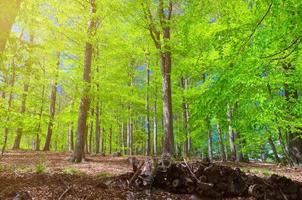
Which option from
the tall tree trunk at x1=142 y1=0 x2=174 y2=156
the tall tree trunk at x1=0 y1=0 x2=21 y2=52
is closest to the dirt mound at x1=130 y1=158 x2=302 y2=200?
the tall tree trunk at x1=0 y1=0 x2=21 y2=52

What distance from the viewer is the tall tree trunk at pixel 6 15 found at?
6039 millimetres

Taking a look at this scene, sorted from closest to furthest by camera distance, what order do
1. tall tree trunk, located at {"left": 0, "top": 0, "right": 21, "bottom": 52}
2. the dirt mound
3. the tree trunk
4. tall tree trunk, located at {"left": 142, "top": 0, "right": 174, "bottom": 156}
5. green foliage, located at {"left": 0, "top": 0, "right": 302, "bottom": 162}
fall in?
1. tall tree trunk, located at {"left": 0, "top": 0, "right": 21, "bottom": 52}
2. the dirt mound
3. green foliage, located at {"left": 0, "top": 0, "right": 302, "bottom": 162}
4. the tree trunk
5. tall tree trunk, located at {"left": 142, "top": 0, "right": 174, "bottom": 156}

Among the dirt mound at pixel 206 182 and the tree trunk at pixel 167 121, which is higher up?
the tree trunk at pixel 167 121

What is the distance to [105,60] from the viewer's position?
2386 centimetres

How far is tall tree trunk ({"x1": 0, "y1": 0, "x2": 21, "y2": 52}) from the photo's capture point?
6039 millimetres

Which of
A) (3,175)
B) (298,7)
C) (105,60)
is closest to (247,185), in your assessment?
(298,7)

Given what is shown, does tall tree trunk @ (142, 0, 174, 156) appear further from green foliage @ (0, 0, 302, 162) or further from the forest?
green foliage @ (0, 0, 302, 162)

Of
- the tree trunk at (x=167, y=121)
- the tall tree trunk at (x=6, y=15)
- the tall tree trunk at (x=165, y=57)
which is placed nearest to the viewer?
the tall tree trunk at (x=6, y=15)

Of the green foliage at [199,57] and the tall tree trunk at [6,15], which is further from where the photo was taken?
the green foliage at [199,57]

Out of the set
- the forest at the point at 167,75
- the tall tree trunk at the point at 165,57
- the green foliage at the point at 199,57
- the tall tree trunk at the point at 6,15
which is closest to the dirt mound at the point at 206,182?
the forest at the point at 167,75

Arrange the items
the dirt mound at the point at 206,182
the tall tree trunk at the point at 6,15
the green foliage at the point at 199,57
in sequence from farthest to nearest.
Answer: the green foliage at the point at 199,57 < the dirt mound at the point at 206,182 < the tall tree trunk at the point at 6,15

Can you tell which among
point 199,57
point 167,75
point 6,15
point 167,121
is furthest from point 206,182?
point 167,75

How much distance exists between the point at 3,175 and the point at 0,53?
126 inches

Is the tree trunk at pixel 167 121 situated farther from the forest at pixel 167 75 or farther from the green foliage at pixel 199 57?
the green foliage at pixel 199 57
